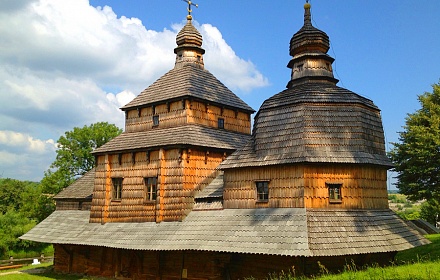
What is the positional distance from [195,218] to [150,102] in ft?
24.4

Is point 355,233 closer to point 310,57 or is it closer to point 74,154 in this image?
point 310,57

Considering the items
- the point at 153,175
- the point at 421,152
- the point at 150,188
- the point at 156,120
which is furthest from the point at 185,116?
the point at 421,152

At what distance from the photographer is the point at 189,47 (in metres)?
24.5

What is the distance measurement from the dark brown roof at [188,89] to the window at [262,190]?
6466 mm

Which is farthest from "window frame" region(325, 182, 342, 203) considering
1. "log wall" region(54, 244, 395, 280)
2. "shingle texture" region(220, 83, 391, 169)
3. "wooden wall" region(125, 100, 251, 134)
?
"wooden wall" region(125, 100, 251, 134)

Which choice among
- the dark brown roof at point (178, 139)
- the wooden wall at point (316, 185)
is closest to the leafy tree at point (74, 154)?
the dark brown roof at point (178, 139)

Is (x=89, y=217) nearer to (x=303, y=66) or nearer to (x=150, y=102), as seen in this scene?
(x=150, y=102)

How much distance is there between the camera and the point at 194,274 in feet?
55.6

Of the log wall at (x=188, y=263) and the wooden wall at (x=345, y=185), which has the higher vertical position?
the wooden wall at (x=345, y=185)

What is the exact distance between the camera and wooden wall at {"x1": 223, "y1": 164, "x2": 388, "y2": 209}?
14.7m

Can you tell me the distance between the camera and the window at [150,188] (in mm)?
19250

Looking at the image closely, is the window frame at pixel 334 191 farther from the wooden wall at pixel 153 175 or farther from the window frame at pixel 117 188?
the window frame at pixel 117 188

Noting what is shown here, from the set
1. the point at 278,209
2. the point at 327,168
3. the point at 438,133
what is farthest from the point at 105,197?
the point at 438,133

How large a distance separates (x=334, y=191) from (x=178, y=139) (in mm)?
7621
